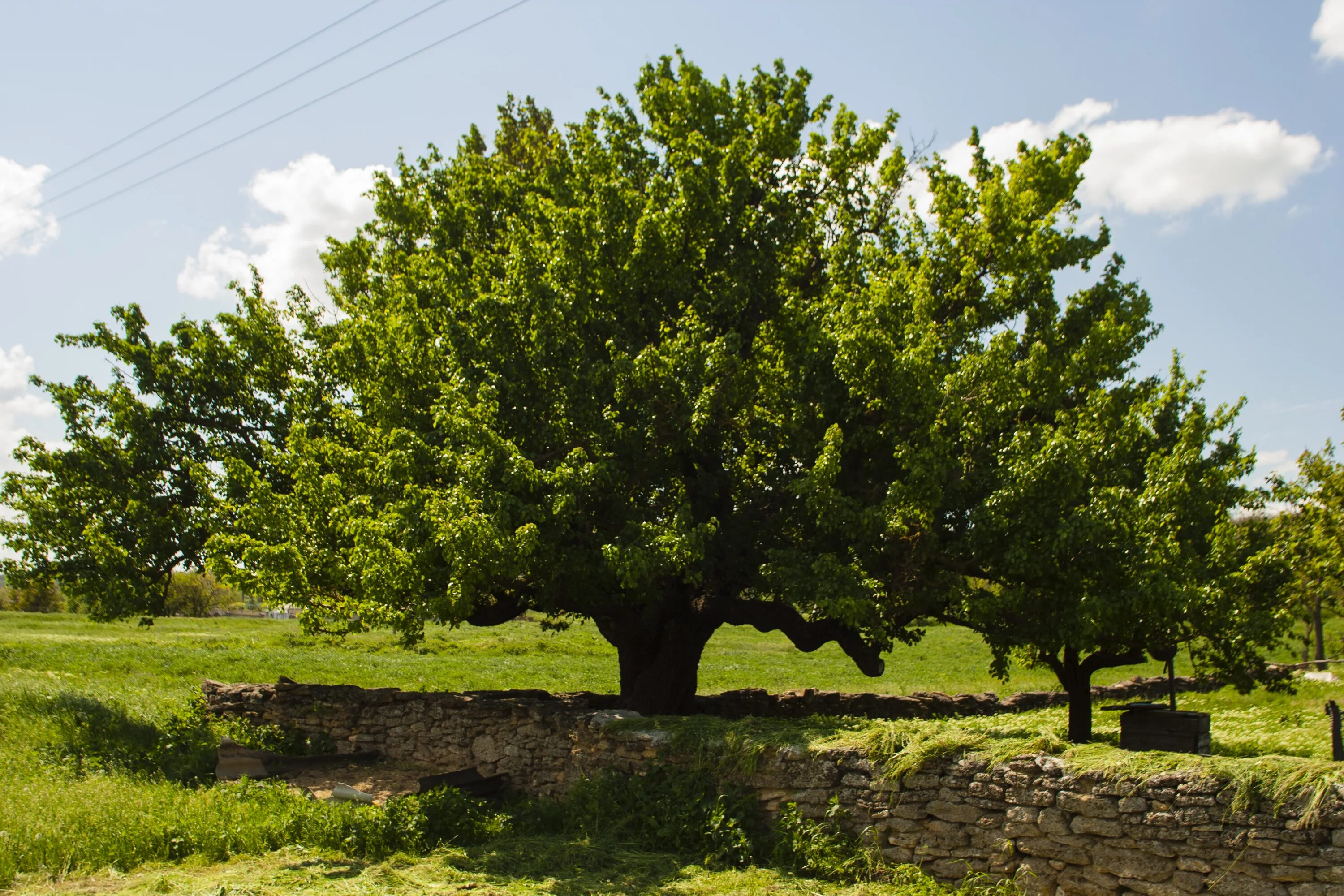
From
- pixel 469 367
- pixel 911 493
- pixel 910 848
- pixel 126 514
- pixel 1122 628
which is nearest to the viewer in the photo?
pixel 910 848

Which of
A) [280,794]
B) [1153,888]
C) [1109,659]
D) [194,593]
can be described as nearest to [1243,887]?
[1153,888]

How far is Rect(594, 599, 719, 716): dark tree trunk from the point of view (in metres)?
14.0

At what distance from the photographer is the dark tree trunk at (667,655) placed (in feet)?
45.8

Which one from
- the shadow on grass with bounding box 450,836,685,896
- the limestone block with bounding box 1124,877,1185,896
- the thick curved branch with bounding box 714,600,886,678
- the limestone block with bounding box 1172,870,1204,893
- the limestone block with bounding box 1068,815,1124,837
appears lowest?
the shadow on grass with bounding box 450,836,685,896

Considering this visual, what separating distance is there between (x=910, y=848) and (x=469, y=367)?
811cm

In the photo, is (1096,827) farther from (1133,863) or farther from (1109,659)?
(1109,659)

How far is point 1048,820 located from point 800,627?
20.4 feet

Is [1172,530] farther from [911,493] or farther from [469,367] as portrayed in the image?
[469,367]

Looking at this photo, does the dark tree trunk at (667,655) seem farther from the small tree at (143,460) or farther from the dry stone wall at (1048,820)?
the small tree at (143,460)

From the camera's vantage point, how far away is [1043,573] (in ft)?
35.3

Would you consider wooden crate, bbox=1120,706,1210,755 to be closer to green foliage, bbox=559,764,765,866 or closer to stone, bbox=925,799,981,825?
stone, bbox=925,799,981,825

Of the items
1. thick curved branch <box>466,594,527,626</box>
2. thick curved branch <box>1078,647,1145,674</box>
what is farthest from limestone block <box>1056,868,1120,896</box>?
thick curved branch <box>466,594,527,626</box>

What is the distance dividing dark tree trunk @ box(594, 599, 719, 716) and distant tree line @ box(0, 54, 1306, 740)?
0.05m

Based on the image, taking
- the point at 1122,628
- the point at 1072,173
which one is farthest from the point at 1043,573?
the point at 1072,173
